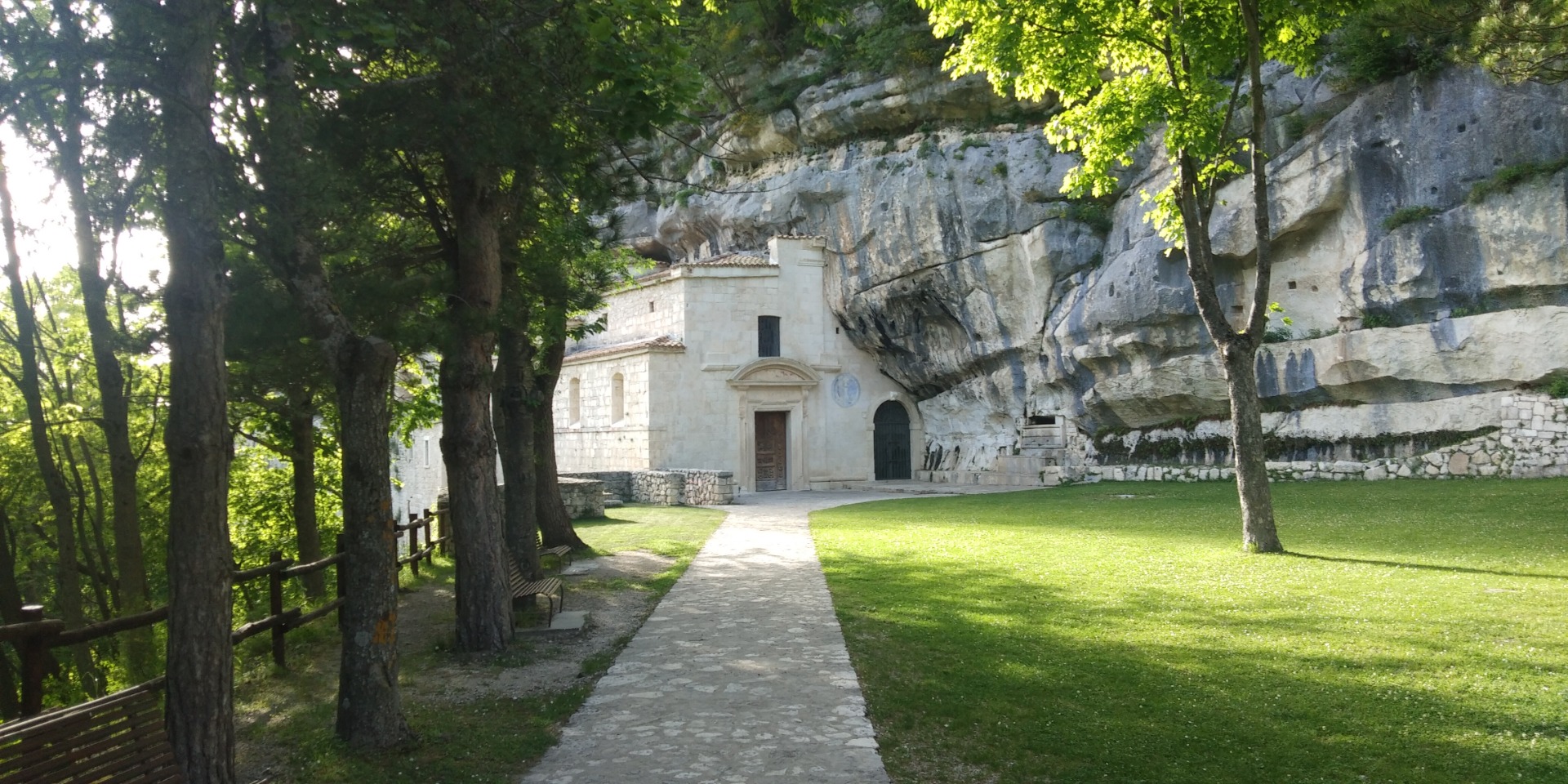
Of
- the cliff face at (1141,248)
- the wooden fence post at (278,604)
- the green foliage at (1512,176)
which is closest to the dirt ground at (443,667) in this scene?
the wooden fence post at (278,604)

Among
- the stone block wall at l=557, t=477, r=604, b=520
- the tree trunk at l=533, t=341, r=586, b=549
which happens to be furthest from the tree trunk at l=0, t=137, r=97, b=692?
the stone block wall at l=557, t=477, r=604, b=520

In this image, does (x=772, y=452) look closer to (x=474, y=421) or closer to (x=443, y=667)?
(x=474, y=421)

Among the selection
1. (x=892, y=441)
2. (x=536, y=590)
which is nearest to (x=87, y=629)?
(x=536, y=590)

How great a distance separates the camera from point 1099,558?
13.0 meters

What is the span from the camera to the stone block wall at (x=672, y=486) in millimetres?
27422

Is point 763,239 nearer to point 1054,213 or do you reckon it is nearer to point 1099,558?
point 1054,213

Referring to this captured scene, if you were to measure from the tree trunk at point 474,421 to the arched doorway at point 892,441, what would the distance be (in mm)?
26575

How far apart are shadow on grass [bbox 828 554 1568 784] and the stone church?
2261cm

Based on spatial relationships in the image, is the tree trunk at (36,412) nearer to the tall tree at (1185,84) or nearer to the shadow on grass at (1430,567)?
the tall tree at (1185,84)

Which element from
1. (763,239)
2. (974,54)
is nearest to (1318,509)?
(974,54)

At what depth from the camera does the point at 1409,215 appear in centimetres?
1961

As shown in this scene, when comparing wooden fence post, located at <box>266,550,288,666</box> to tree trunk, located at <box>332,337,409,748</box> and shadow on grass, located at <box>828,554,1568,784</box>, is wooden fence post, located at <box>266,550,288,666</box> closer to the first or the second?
tree trunk, located at <box>332,337,409,748</box>

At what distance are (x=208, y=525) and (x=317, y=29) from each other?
9.72ft

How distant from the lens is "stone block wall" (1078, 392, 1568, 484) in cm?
1788
